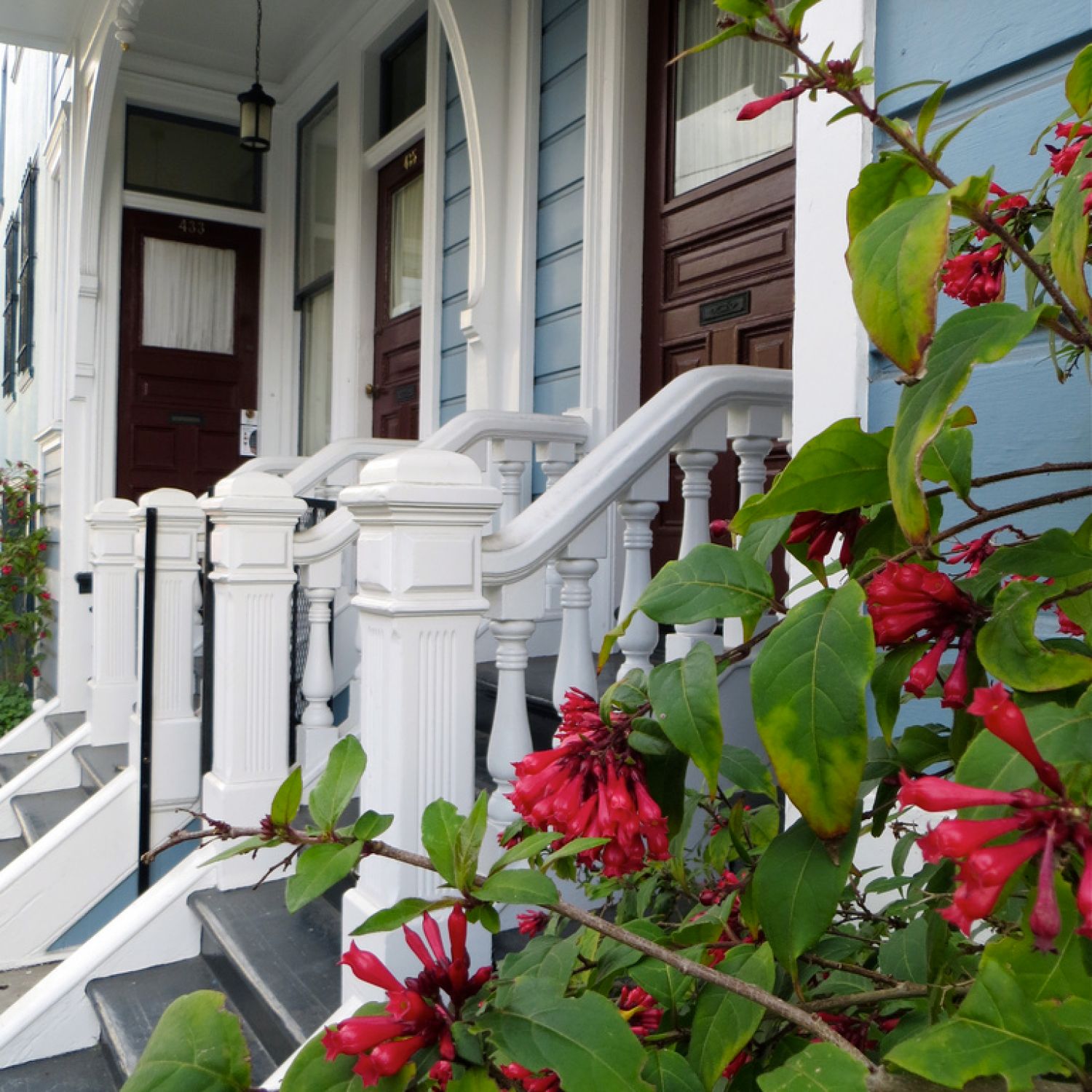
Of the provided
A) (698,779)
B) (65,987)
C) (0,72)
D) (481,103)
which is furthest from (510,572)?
(0,72)

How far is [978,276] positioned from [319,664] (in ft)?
8.34

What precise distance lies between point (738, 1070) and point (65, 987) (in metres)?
2.42

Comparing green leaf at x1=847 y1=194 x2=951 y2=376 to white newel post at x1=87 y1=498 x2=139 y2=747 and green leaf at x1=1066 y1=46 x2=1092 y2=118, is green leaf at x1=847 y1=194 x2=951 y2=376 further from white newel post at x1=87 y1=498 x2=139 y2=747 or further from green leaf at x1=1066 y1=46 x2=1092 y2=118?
white newel post at x1=87 y1=498 x2=139 y2=747

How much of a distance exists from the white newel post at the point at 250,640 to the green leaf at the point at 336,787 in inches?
77.4

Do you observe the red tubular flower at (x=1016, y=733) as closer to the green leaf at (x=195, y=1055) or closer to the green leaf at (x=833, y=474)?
the green leaf at (x=833, y=474)

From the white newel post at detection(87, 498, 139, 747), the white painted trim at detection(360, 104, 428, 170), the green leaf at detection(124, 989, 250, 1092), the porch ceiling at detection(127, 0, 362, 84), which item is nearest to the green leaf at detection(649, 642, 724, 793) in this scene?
the green leaf at detection(124, 989, 250, 1092)

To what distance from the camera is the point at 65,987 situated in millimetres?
2656

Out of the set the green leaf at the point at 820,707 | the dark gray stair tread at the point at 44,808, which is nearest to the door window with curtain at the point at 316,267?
the dark gray stair tread at the point at 44,808

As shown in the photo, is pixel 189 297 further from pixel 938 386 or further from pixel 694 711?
pixel 938 386

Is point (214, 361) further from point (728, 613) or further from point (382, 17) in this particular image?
point (728, 613)

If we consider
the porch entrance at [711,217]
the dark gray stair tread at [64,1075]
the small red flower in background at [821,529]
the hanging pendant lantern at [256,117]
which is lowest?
the dark gray stair tread at [64,1075]

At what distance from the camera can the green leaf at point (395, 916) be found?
705 mm

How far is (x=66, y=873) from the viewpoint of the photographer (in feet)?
11.8

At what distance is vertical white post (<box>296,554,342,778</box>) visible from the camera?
3145mm
